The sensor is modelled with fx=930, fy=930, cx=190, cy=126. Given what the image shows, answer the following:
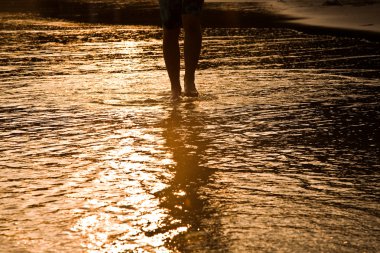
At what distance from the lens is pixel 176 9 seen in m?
6.85

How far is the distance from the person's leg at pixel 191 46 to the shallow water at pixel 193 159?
176 millimetres

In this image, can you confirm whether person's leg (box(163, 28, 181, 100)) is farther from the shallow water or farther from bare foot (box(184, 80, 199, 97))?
the shallow water

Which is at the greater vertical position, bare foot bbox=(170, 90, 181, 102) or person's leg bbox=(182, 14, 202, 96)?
person's leg bbox=(182, 14, 202, 96)

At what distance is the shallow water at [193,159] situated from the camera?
3.31 m

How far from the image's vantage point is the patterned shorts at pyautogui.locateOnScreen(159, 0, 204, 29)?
682cm

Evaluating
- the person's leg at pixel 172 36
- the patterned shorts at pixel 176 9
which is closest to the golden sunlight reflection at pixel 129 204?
the person's leg at pixel 172 36

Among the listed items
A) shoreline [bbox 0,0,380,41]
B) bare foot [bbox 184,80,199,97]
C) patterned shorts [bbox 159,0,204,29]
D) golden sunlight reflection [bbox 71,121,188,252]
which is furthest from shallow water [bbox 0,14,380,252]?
shoreline [bbox 0,0,380,41]

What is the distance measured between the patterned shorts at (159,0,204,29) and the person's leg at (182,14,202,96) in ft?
0.14

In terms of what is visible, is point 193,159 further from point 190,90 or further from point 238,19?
point 238,19

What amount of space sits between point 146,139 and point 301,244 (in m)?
2.15

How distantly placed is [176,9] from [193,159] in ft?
8.05

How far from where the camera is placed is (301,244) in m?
3.14

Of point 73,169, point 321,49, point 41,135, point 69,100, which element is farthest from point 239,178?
point 321,49

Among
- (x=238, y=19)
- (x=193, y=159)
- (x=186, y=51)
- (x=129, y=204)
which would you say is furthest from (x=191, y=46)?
(x=238, y=19)
